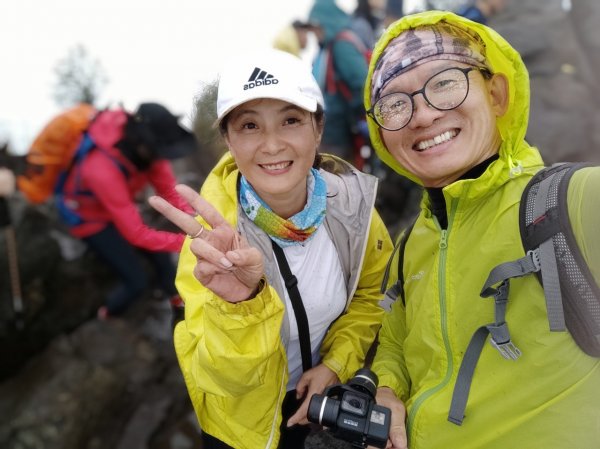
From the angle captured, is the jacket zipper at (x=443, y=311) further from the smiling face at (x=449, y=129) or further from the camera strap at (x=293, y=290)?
the camera strap at (x=293, y=290)

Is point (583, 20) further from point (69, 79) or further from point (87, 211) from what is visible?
point (69, 79)

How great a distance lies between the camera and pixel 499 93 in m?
1.99

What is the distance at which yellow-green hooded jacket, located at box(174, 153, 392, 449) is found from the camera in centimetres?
176

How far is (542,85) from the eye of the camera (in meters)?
9.48

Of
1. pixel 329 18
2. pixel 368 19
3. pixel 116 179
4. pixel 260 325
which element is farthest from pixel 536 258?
pixel 368 19

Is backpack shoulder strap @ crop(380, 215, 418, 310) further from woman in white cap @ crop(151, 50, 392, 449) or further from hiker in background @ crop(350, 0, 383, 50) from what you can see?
hiker in background @ crop(350, 0, 383, 50)

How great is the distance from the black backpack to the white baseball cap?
109 centimetres

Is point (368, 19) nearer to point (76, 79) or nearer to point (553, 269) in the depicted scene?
point (553, 269)

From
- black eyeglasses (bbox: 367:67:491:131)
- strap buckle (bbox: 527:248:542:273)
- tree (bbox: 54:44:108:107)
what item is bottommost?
tree (bbox: 54:44:108:107)

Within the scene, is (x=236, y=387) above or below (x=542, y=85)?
below

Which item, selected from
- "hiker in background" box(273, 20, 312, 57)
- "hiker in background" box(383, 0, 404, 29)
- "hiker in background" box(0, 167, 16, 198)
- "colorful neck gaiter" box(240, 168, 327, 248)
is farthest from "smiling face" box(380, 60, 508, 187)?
"hiker in background" box(383, 0, 404, 29)

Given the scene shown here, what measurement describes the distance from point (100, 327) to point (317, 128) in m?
5.21

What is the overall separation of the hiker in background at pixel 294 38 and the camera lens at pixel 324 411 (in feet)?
15.2

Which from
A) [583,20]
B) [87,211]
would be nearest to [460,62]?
[87,211]
